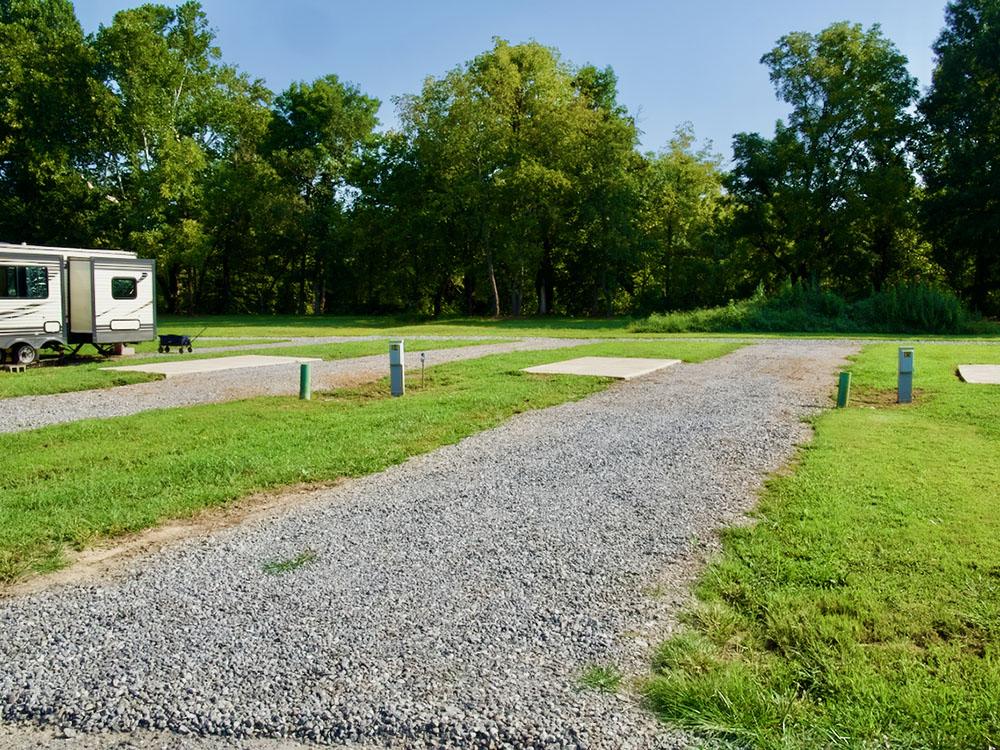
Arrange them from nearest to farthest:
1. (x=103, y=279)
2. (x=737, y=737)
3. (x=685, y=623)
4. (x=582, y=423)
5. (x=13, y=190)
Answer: (x=737, y=737) < (x=685, y=623) < (x=582, y=423) < (x=103, y=279) < (x=13, y=190)

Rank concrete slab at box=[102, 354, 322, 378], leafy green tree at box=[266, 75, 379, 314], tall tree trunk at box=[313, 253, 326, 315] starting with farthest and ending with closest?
tall tree trunk at box=[313, 253, 326, 315] → leafy green tree at box=[266, 75, 379, 314] → concrete slab at box=[102, 354, 322, 378]

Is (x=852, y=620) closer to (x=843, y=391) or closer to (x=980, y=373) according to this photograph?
(x=843, y=391)

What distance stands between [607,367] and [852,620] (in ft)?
29.1

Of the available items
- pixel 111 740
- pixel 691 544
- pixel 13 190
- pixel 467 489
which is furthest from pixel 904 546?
pixel 13 190

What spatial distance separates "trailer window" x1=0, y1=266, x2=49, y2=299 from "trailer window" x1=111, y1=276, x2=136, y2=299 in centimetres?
134

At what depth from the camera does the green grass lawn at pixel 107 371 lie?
9.68 m

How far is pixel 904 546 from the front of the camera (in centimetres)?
350

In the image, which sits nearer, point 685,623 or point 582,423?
point 685,623

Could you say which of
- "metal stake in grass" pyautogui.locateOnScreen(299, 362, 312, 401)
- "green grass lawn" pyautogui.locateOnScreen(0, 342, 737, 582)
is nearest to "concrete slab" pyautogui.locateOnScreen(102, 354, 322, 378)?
"metal stake in grass" pyautogui.locateOnScreen(299, 362, 312, 401)

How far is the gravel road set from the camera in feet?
25.3

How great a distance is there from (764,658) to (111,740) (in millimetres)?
2089

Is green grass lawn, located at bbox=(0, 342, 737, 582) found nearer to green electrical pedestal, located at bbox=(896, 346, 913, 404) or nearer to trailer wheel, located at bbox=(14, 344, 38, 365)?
green electrical pedestal, located at bbox=(896, 346, 913, 404)

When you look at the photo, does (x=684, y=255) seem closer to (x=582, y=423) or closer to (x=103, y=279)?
(x=103, y=279)

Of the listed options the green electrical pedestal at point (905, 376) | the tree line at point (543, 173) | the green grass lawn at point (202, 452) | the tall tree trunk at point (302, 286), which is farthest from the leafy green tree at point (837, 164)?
the green grass lawn at point (202, 452)
